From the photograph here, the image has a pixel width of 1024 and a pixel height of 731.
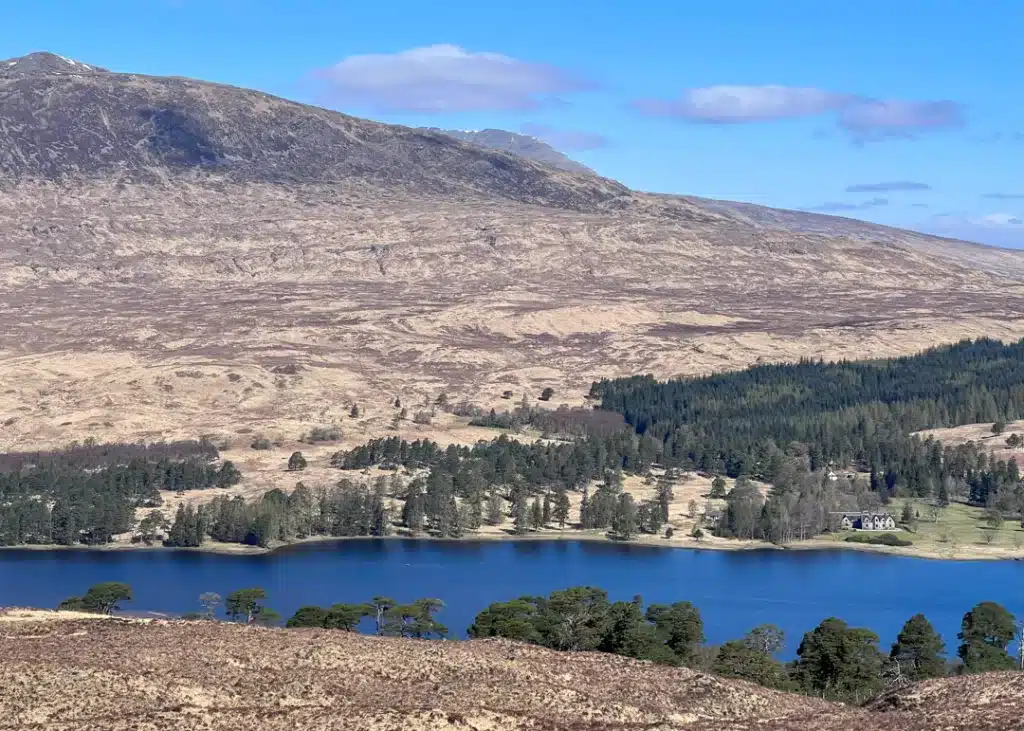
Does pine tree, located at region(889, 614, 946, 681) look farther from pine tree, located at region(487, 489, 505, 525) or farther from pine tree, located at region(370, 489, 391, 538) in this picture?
pine tree, located at region(370, 489, 391, 538)

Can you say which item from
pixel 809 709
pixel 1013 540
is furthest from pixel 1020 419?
pixel 809 709

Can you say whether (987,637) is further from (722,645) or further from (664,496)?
(664,496)

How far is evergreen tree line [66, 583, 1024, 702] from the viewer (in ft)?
206

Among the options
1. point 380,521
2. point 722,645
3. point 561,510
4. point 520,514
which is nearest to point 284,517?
point 380,521

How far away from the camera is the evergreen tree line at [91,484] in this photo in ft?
417

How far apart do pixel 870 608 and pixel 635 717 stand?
66.6m

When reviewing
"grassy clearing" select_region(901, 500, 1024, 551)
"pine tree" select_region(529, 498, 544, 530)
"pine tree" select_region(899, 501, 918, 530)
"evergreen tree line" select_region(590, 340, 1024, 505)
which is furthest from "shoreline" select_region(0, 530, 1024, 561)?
"evergreen tree line" select_region(590, 340, 1024, 505)

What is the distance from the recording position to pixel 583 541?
130 metres

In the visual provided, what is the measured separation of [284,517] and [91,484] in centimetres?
2153

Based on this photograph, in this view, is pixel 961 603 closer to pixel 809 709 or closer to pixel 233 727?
pixel 809 709

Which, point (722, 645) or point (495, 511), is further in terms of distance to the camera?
point (495, 511)

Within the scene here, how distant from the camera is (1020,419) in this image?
7210 inches

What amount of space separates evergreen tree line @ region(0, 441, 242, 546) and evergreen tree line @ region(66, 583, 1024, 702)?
49887mm

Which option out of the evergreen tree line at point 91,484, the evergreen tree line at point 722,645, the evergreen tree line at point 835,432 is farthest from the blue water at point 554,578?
the evergreen tree line at point 835,432
